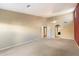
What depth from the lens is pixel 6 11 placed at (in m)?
5.21

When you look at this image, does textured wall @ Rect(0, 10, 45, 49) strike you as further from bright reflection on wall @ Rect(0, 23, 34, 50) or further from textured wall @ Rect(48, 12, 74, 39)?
textured wall @ Rect(48, 12, 74, 39)

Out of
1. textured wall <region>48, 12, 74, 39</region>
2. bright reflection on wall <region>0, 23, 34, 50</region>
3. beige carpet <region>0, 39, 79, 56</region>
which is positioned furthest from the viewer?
textured wall <region>48, 12, 74, 39</region>

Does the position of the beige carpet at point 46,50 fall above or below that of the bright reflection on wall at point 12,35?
below

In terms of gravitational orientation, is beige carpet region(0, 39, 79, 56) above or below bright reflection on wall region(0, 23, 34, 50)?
below

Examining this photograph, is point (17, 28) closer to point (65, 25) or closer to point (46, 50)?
point (46, 50)

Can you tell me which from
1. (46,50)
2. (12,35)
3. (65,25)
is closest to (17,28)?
(12,35)

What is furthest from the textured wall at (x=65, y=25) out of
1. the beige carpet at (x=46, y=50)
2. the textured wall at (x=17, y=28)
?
the textured wall at (x=17, y=28)

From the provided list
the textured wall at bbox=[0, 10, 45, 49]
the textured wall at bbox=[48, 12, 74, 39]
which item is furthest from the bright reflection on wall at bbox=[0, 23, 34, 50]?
the textured wall at bbox=[48, 12, 74, 39]

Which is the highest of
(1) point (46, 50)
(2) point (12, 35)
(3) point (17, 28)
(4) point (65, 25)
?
(4) point (65, 25)

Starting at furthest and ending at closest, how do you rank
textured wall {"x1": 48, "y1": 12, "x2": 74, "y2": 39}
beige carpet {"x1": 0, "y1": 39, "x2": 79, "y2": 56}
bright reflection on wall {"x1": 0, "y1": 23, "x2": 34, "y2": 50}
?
textured wall {"x1": 48, "y1": 12, "x2": 74, "y2": 39}
bright reflection on wall {"x1": 0, "y1": 23, "x2": 34, "y2": 50}
beige carpet {"x1": 0, "y1": 39, "x2": 79, "y2": 56}

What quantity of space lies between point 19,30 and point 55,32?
2.09 meters

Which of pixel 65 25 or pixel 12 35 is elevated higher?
pixel 65 25

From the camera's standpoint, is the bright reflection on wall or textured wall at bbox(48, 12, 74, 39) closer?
the bright reflection on wall

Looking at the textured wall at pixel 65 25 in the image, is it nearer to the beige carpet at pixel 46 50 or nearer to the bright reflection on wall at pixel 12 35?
the beige carpet at pixel 46 50
